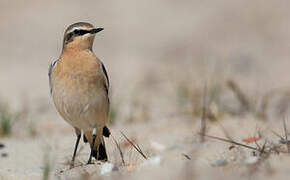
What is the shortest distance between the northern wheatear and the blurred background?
2.04 ft

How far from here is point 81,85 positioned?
606 cm

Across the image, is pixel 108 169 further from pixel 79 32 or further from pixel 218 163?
pixel 79 32

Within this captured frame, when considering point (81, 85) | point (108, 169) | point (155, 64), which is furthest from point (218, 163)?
point (155, 64)

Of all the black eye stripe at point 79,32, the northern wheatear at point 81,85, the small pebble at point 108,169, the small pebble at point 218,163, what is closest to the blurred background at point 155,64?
the northern wheatear at point 81,85

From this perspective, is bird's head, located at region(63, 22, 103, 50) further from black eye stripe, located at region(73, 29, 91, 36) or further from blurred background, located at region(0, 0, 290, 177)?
blurred background, located at region(0, 0, 290, 177)

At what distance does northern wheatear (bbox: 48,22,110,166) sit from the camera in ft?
19.9

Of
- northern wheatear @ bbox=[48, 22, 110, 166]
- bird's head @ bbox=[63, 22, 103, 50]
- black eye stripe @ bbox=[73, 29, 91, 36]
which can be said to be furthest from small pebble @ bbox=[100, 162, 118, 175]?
black eye stripe @ bbox=[73, 29, 91, 36]

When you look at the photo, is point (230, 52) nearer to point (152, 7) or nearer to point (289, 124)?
point (152, 7)

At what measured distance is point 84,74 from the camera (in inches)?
240

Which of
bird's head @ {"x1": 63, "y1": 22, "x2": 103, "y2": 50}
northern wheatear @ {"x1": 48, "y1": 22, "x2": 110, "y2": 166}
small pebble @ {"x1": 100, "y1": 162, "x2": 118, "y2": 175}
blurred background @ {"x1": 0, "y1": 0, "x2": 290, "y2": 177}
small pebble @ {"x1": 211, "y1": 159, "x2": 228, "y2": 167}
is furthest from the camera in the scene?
blurred background @ {"x1": 0, "y1": 0, "x2": 290, "y2": 177}

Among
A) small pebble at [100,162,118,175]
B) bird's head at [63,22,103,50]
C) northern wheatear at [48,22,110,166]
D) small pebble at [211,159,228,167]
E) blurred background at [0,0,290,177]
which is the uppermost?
bird's head at [63,22,103,50]

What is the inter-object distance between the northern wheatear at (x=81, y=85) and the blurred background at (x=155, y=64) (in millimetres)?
623

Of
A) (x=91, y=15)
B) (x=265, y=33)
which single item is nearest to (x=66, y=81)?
(x=265, y=33)

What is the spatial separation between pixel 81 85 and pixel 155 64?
6477 mm
